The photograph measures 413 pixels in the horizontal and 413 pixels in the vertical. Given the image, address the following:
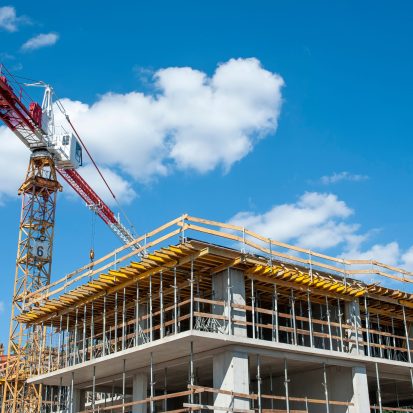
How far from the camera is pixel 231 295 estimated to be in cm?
2811

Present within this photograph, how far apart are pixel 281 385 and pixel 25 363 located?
93.7 ft

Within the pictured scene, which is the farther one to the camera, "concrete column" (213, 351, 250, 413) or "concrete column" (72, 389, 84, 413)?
"concrete column" (72, 389, 84, 413)

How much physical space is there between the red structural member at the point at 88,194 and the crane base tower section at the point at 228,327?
29.7 meters

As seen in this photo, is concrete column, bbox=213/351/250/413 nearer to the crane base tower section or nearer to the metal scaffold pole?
the crane base tower section

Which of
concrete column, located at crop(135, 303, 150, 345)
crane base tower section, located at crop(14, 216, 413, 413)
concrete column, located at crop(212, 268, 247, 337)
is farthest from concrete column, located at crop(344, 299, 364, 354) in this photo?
concrete column, located at crop(135, 303, 150, 345)

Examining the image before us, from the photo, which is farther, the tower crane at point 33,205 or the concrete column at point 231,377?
the tower crane at point 33,205

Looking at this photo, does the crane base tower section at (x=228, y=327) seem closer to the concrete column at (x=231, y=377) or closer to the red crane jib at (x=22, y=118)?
the concrete column at (x=231, y=377)

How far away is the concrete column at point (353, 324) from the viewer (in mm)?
32312

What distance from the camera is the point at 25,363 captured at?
2196 inches

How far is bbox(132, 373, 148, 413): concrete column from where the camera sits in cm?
3147

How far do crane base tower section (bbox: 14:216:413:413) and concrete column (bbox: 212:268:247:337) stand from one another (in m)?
0.05

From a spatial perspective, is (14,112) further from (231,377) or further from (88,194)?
(231,377)

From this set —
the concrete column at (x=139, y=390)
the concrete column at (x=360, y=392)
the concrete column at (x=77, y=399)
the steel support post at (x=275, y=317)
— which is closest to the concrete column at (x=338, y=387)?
the concrete column at (x=360, y=392)

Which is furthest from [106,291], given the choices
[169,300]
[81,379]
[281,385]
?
[281,385]
